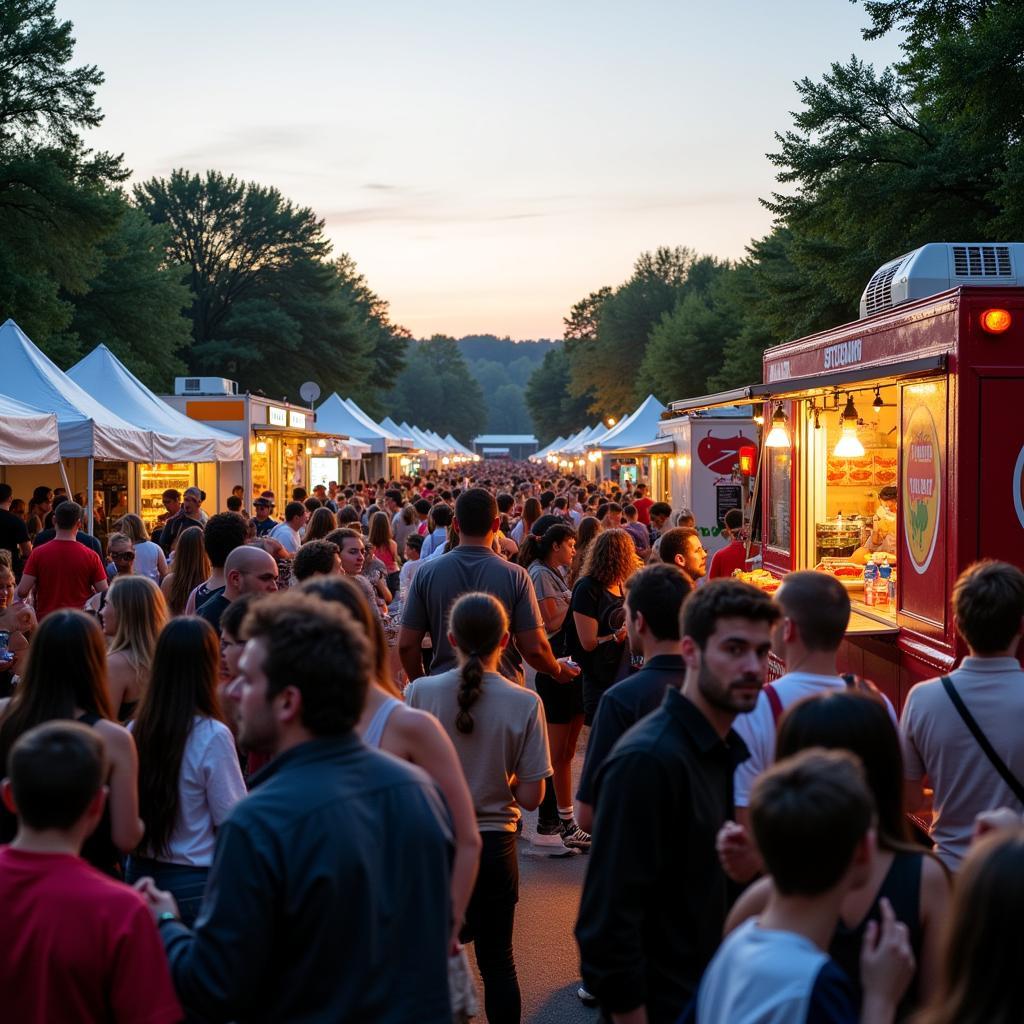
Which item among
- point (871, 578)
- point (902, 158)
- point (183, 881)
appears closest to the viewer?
point (183, 881)

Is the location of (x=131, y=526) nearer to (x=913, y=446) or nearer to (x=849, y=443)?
(x=849, y=443)

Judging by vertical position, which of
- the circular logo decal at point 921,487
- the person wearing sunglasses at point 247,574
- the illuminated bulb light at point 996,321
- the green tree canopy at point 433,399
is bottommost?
the person wearing sunglasses at point 247,574

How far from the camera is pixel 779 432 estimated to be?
12.2 meters

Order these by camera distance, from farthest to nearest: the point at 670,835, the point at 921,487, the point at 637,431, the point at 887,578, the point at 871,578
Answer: the point at 637,431
the point at 871,578
the point at 887,578
the point at 921,487
the point at 670,835

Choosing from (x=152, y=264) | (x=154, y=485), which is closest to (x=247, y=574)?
(x=154, y=485)

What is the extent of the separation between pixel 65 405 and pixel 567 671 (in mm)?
9139

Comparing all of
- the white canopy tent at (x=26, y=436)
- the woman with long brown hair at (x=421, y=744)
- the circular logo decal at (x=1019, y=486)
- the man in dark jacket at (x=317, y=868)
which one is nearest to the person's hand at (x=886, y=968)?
the man in dark jacket at (x=317, y=868)

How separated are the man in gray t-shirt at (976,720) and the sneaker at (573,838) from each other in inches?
165

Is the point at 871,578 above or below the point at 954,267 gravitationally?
below

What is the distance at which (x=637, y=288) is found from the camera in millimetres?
83375

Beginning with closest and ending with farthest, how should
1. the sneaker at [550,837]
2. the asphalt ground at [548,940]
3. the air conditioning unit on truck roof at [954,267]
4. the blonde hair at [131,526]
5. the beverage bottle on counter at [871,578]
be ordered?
the asphalt ground at [548,940] → the sneaker at [550,837] → the air conditioning unit on truck roof at [954,267] → the beverage bottle on counter at [871,578] → the blonde hair at [131,526]

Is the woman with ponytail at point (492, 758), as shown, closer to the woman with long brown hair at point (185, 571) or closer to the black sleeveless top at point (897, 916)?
the black sleeveless top at point (897, 916)

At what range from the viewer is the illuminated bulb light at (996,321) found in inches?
280

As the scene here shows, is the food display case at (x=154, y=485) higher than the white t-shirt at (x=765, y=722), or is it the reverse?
the food display case at (x=154, y=485)
